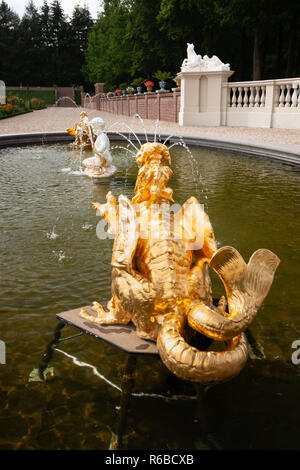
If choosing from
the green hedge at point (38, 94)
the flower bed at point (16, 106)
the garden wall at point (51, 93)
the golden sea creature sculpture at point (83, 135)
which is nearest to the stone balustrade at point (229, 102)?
the golden sea creature sculpture at point (83, 135)

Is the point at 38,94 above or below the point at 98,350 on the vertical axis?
above

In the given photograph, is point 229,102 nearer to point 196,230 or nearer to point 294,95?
point 294,95

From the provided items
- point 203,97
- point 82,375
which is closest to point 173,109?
point 203,97

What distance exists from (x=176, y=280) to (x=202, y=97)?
2329 centimetres

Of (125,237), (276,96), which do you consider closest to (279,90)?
(276,96)

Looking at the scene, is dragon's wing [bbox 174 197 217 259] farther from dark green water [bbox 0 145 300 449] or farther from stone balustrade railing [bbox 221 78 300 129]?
stone balustrade railing [bbox 221 78 300 129]

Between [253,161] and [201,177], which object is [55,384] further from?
[253,161]

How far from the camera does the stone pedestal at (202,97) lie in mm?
23641

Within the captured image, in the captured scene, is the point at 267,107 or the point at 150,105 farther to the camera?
the point at 150,105

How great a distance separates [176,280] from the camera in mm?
2826

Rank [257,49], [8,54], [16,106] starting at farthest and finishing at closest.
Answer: [8,54] → [16,106] → [257,49]

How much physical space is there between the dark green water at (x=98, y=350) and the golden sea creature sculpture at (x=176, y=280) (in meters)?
0.52

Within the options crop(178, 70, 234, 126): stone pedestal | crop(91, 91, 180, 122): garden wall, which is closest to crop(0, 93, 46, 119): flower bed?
crop(91, 91, 180, 122): garden wall

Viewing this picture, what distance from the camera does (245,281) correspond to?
2.56 m
